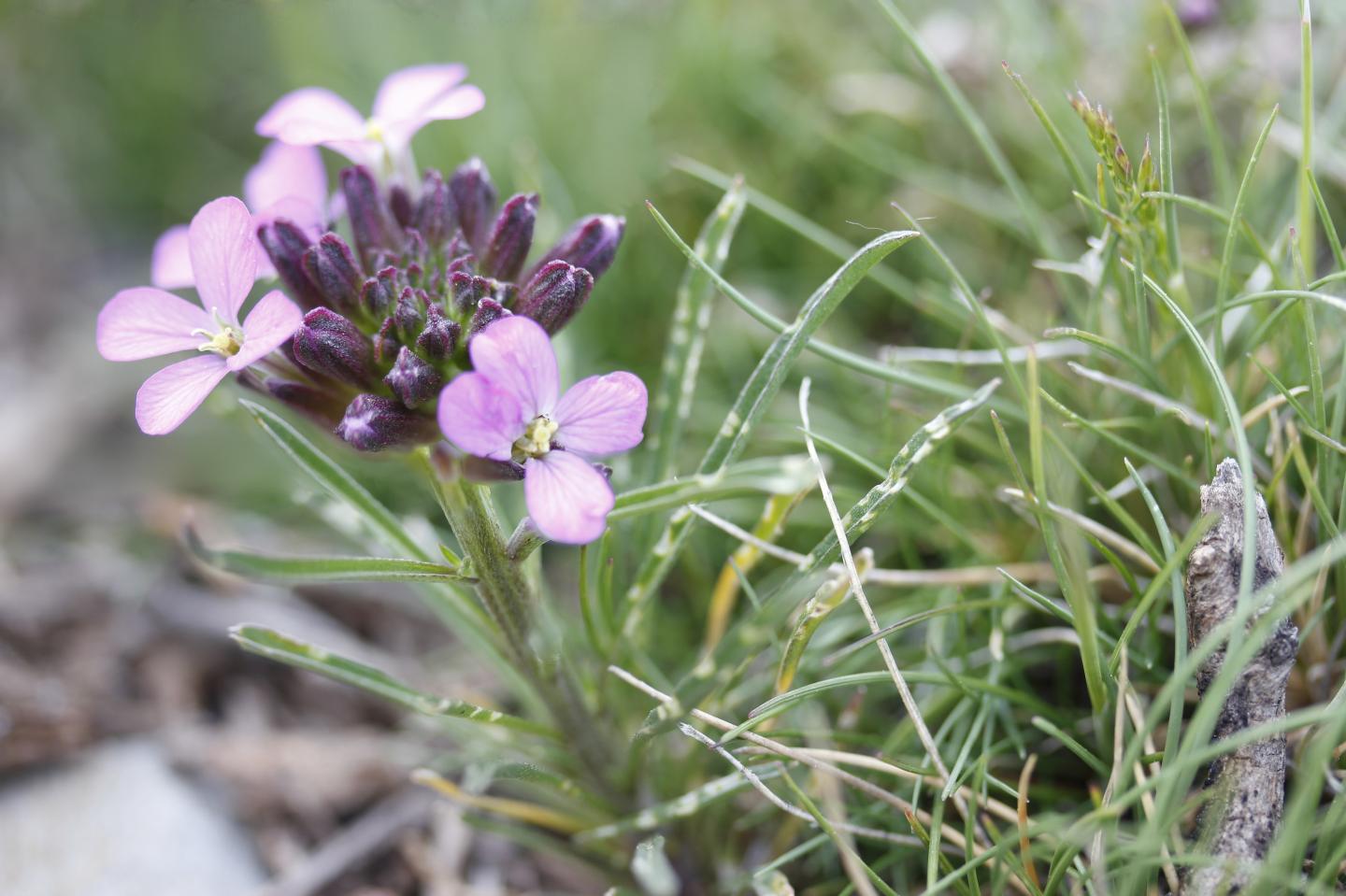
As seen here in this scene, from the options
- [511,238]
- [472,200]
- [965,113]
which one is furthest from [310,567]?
[965,113]

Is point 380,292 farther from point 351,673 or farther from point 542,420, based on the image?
point 351,673

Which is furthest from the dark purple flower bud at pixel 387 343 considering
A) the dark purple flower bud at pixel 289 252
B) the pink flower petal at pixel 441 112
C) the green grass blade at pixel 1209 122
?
the green grass blade at pixel 1209 122

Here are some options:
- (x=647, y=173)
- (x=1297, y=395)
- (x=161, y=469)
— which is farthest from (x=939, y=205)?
(x=161, y=469)

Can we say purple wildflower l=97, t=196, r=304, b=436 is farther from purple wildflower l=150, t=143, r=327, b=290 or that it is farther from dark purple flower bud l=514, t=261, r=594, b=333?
dark purple flower bud l=514, t=261, r=594, b=333

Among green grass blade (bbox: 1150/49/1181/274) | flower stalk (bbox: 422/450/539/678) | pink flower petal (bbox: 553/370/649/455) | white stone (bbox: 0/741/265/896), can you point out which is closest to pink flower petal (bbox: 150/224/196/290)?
flower stalk (bbox: 422/450/539/678)

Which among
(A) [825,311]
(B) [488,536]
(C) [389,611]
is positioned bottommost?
(C) [389,611]

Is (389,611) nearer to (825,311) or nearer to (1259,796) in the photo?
(825,311)
